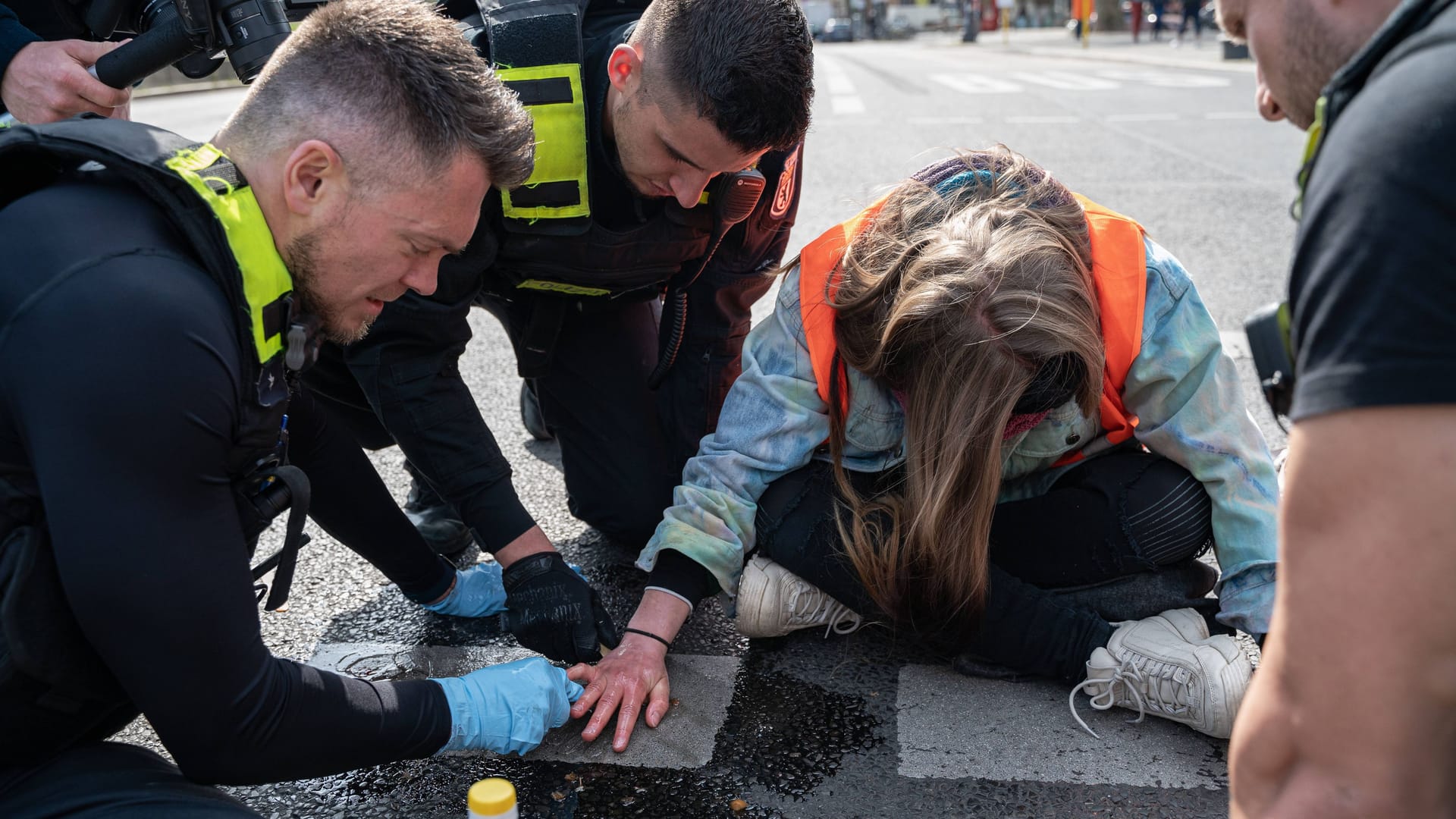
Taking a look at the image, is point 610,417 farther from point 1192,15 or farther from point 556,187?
point 1192,15

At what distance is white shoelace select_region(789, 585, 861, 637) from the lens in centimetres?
213

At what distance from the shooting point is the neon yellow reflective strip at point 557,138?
7.16 feet

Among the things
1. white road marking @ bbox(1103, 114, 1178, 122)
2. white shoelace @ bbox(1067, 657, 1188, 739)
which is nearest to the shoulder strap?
white shoelace @ bbox(1067, 657, 1188, 739)

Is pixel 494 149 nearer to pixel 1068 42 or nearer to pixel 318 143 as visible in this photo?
pixel 318 143

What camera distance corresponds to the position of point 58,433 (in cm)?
119

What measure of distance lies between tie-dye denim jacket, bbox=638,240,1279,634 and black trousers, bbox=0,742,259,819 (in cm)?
88

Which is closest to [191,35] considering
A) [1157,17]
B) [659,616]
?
[659,616]

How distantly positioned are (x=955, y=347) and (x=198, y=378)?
1.15 meters

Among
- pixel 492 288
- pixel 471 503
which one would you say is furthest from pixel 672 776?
pixel 492 288

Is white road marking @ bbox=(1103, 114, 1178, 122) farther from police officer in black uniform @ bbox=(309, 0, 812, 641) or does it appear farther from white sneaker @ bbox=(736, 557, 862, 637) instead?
white sneaker @ bbox=(736, 557, 862, 637)

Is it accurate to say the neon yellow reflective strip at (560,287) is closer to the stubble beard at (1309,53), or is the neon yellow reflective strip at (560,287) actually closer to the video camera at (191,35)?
the video camera at (191,35)

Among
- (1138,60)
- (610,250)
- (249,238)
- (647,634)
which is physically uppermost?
(249,238)

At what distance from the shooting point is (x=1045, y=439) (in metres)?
2.12

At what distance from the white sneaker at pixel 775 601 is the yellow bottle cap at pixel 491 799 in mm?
832
